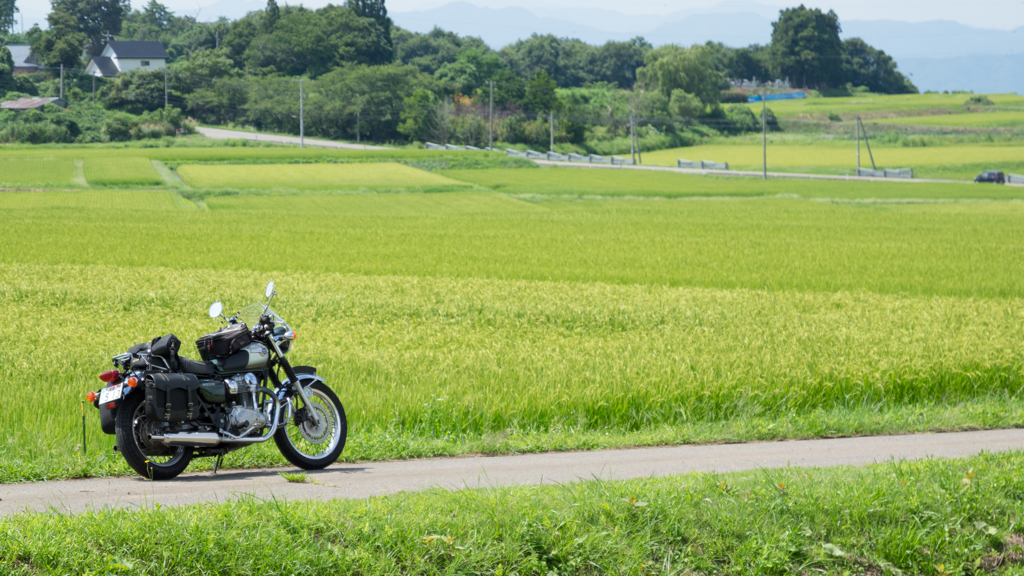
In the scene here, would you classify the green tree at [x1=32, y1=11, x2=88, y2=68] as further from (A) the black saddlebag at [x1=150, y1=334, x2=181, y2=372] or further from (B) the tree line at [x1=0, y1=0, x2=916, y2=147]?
(A) the black saddlebag at [x1=150, y1=334, x2=181, y2=372]

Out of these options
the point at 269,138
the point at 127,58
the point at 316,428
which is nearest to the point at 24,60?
the point at 127,58

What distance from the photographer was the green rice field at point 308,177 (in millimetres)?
63791

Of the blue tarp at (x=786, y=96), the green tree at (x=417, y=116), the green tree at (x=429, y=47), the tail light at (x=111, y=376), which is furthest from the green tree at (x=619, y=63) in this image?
the tail light at (x=111, y=376)

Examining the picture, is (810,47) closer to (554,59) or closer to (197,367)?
(554,59)

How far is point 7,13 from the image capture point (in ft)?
602

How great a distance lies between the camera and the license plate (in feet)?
24.2

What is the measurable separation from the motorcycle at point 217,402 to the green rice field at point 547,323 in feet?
1.90

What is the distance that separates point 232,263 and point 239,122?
3795 inches

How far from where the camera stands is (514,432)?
33.1 feet

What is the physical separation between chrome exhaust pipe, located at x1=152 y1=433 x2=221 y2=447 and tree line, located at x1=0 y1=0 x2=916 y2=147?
332 feet

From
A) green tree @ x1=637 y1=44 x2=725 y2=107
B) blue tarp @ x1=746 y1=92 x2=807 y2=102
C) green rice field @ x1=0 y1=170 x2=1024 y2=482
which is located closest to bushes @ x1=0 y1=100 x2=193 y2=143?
green rice field @ x1=0 y1=170 x2=1024 y2=482

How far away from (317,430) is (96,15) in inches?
6934

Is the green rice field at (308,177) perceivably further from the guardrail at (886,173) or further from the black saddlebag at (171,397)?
the black saddlebag at (171,397)

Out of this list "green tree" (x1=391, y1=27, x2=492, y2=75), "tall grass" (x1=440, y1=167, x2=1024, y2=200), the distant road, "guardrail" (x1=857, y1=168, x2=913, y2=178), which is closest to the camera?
"tall grass" (x1=440, y1=167, x2=1024, y2=200)
